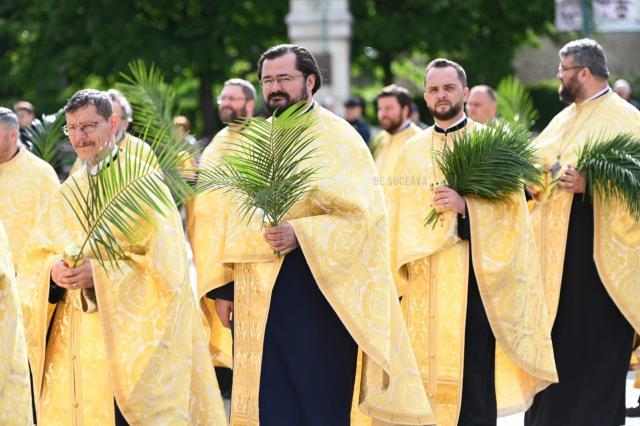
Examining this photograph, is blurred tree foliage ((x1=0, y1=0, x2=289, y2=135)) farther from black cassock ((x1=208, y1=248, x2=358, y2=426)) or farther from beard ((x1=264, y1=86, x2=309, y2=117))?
black cassock ((x1=208, y1=248, x2=358, y2=426))

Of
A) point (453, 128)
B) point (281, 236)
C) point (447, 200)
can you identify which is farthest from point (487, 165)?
point (281, 236)

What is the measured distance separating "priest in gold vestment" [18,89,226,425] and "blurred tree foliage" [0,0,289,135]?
62.0 ft

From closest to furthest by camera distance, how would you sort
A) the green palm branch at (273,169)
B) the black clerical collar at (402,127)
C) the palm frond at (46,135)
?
the green palm branch at (273,169) < the palm frond at (46,135) < the black clerical collar at (402,127)

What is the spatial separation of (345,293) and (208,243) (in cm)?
264

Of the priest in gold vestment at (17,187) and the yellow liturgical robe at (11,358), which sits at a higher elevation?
the priest in gold vestment at (17,187)

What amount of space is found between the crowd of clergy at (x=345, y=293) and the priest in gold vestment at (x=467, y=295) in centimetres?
1

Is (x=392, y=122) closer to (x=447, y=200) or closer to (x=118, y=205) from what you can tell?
(x=447, y=200)

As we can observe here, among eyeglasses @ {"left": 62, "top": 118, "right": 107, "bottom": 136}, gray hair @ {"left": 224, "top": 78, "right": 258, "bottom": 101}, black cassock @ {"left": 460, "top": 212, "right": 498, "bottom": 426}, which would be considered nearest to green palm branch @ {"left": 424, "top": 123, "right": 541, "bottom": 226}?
black cassock @ {"left": 460, "top": 212, "right": 498, "bottom": 426}

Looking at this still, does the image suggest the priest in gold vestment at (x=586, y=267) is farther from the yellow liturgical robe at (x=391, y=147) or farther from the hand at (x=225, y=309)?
the yellow liturgical robe at (x=391, y=147)

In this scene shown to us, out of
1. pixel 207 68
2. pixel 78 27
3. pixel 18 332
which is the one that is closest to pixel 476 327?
pixel 18 332

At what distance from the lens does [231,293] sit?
19.9 ft

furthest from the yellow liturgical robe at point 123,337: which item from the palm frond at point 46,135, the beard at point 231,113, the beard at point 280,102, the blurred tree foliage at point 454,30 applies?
the blurred tree foliage at point 454,30

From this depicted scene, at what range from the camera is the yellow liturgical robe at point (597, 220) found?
7.06 metres

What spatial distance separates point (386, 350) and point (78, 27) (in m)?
21.3
